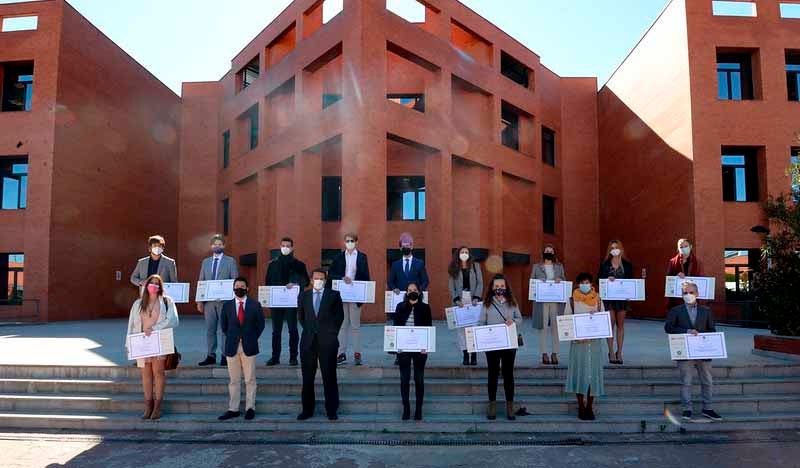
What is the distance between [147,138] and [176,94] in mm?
3706

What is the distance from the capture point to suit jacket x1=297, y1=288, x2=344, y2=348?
22.9 ft

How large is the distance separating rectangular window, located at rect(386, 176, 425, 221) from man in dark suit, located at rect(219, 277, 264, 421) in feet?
46.4

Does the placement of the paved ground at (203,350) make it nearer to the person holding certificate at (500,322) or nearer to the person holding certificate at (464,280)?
the person holding certificate at (464,280)

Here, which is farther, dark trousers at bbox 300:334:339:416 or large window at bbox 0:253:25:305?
large window at bbox 0:253:25:305

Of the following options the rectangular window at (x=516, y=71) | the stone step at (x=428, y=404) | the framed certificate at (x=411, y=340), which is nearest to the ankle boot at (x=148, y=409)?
the stone step at (x=428, y=404)

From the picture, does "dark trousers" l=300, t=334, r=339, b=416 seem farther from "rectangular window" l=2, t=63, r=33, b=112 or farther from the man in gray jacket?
"rectangular window" l=2, t=63, r=33, b=112

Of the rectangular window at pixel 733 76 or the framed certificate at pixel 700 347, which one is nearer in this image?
the framed certificate at pixel 700 347

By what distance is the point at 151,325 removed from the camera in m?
6.93

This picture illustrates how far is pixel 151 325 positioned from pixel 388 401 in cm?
327

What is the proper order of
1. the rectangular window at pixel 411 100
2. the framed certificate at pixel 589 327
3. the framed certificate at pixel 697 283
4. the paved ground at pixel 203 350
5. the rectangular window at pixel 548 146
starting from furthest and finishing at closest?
the rectangular window at pixel 548 146
the rectangular window at pixel 411 100
the paved ground at pixel 203 350
the framed certificate at pixel 697 283
the framed certificate at pixel 589 327

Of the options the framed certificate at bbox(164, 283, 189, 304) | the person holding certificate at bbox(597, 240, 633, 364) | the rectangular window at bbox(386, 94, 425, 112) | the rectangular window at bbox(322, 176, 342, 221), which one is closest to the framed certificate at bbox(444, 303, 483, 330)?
the person holding certificate at bbox(597, 240, 633, 364)

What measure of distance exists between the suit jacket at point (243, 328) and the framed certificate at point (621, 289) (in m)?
5.19

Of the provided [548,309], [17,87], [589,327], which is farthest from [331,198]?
[589,327]

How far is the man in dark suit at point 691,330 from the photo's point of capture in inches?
269
